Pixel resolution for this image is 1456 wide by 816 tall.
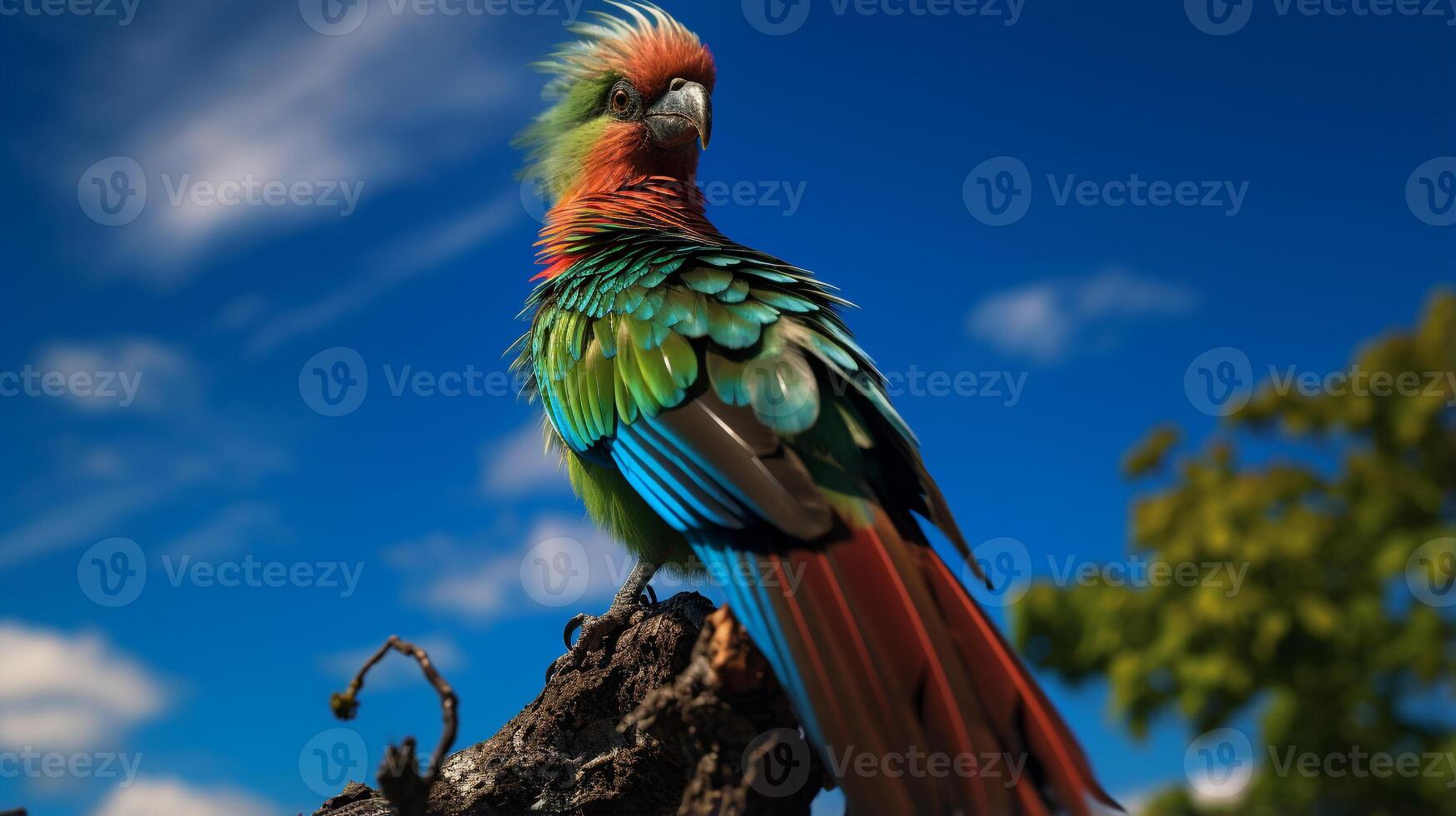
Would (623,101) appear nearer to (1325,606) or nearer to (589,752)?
(589,752)

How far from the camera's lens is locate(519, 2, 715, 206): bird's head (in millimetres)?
7301

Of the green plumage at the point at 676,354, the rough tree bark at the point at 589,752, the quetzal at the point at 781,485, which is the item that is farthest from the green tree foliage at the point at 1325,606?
the rough tree bark at the point at 589,752

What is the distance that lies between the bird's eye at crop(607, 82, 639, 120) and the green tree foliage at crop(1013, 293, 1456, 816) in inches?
233

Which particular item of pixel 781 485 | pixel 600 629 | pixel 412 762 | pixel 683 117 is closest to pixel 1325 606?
pixel 781 485

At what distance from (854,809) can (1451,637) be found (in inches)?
71.7

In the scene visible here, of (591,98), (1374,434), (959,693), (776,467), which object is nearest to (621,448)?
(776,467)

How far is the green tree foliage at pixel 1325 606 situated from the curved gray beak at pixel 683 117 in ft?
17.8

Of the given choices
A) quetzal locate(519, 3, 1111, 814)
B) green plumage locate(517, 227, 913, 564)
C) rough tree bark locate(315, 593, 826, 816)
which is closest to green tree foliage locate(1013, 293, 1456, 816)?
quetzal locate(519, 3, 1111, 814)

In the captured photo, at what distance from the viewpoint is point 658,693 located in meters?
3.82

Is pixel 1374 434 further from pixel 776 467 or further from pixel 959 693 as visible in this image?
pixel 776 467

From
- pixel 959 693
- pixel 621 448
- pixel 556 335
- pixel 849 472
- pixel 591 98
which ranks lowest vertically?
pixel 959 693

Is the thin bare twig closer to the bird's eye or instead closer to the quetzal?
the quetzal

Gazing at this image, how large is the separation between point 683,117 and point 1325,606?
5951 mm

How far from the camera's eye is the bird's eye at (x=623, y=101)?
7.47 metres
